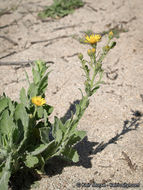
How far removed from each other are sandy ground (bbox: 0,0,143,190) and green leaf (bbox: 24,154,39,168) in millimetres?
380

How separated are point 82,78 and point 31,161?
1916 millimetres

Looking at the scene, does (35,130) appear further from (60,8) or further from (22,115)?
(60,8)

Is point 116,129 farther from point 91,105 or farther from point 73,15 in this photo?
point 73,15

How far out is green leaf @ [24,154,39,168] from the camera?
70.7 inches

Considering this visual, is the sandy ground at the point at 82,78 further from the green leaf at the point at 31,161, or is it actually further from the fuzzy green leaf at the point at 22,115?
the fuzzy green leaf at the point at 22,115

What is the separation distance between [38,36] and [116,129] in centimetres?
255

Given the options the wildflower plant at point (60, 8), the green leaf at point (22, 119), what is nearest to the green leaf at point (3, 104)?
the green leaf at point (22, 119)

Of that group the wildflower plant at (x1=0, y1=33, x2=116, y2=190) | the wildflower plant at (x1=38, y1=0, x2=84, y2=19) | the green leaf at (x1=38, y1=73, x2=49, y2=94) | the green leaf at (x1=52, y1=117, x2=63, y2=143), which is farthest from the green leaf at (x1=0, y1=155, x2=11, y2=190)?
the wildflower plant at (x1=38, y1=0, x2=84, y2=19)

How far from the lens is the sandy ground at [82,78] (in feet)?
7.42

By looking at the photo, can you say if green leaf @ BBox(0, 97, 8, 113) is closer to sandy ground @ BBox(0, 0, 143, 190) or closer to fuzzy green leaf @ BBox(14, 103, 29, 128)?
fuzzy green leaf @ BBox(14, 103, 29, 128)

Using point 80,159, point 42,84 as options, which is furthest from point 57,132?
point 80,159

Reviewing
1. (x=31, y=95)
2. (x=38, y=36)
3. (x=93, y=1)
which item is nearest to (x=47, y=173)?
(x=31, y=95)

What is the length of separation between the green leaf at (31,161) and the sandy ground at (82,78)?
1.25 feet

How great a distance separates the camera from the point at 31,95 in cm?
203
